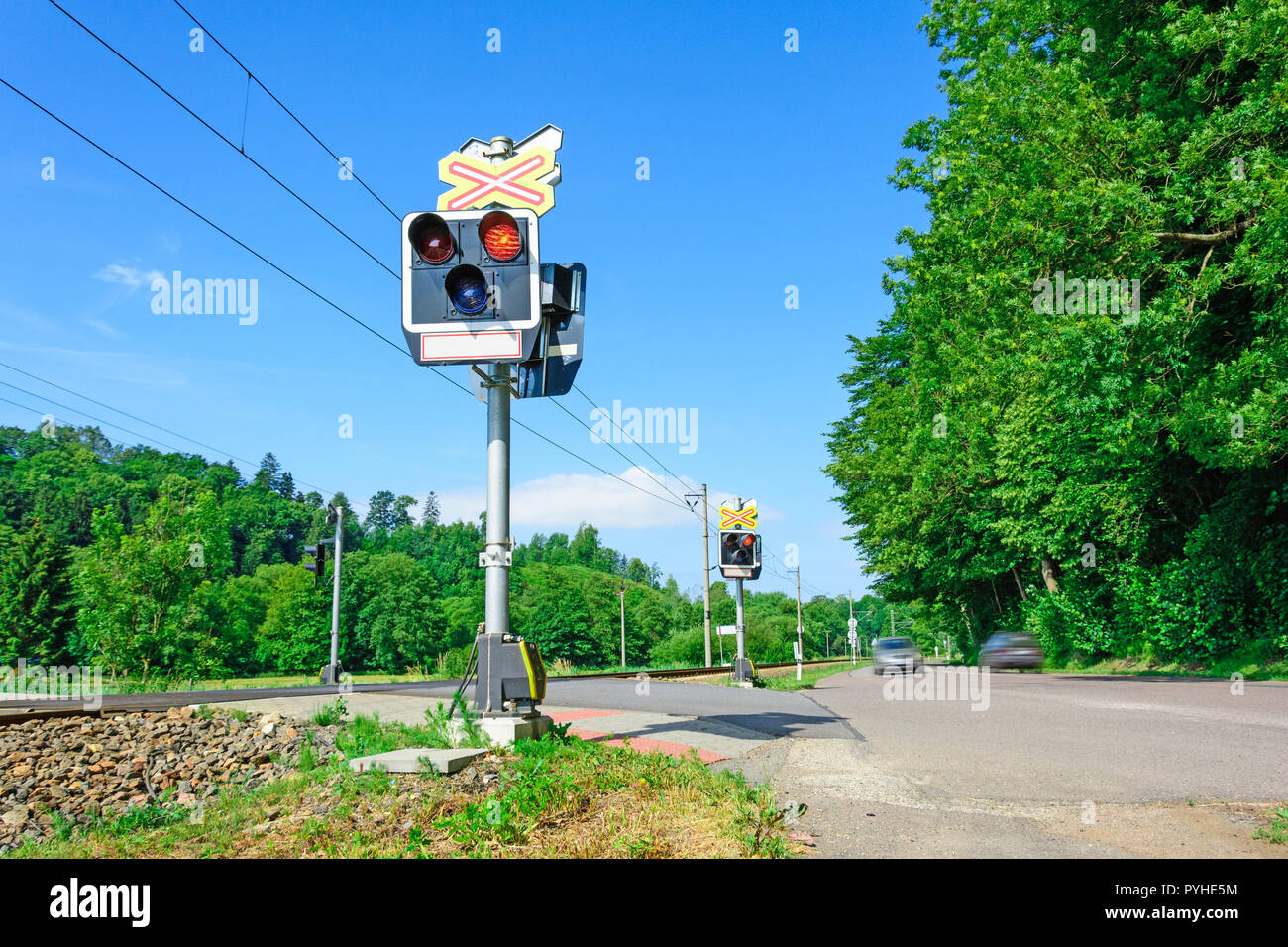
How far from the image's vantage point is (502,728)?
249 inches

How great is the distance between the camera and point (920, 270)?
2664cm

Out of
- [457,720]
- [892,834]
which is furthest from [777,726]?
[892,834]

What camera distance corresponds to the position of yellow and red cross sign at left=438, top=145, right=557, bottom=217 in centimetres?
713

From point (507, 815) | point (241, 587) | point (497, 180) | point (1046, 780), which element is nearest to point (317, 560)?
point (497, 180)

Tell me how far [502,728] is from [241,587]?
105 m

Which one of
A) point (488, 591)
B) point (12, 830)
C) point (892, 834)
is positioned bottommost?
point (12, 830)

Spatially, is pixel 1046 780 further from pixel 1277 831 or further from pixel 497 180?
pixel 497 180

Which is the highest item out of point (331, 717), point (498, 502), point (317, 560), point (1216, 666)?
point (498, 502)

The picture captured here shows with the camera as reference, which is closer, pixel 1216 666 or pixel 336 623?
pixel 1216 666

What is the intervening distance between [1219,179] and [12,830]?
66.1 ft

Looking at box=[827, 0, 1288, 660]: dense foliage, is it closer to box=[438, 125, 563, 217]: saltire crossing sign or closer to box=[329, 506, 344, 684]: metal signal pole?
box=[438, 125, 563, 217]: saltire crossing sign
